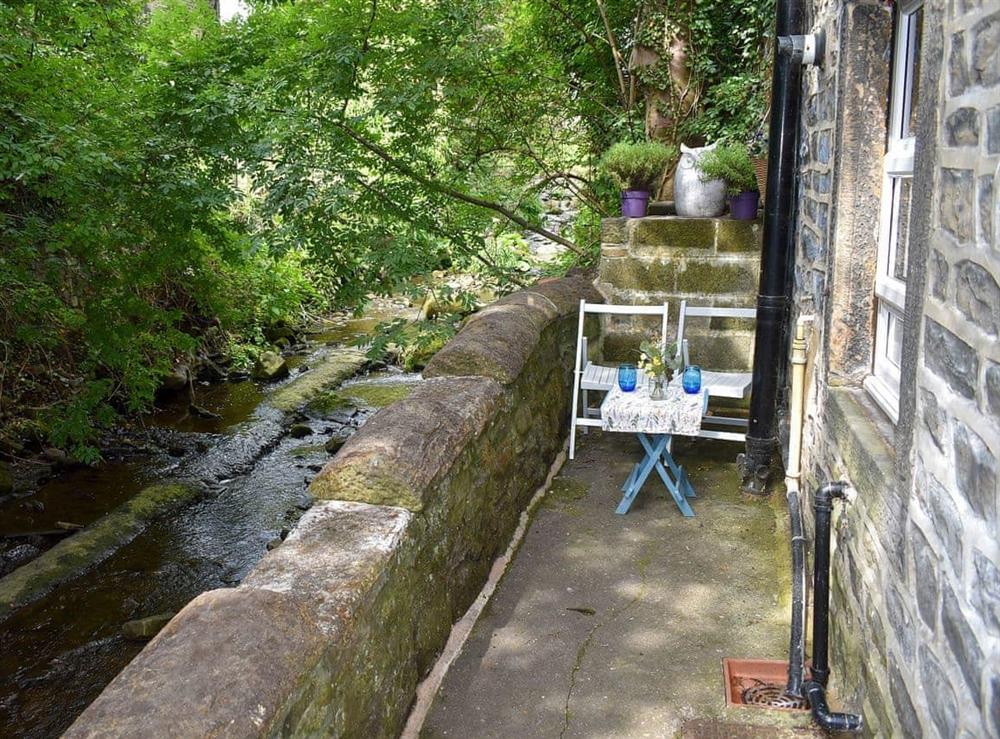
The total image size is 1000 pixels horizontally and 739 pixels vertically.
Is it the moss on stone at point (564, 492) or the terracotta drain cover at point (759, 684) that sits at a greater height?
the moss on stone at point (564, 492)

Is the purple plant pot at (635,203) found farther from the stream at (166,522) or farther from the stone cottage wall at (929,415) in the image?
the stream at (166,522)

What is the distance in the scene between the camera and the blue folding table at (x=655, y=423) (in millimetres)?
4645

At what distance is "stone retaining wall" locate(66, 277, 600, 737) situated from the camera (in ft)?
5.97

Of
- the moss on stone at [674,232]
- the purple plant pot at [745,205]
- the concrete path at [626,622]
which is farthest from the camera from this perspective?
the moss on stone at [674,232]

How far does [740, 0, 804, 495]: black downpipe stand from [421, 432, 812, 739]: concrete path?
30cm

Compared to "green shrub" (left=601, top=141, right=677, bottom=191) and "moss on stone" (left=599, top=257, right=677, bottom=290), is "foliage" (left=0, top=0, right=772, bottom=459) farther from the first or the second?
"moss on stone" (left=599, top=257, right=677, bottom=290)

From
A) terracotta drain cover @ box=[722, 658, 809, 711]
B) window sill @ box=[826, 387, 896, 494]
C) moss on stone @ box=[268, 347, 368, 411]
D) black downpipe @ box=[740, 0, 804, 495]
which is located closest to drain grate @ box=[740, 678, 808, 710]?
terracotta drain cover @ box=[722, 658, 809, 711]

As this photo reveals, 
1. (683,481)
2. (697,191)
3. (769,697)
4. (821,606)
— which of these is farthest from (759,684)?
(697,191)

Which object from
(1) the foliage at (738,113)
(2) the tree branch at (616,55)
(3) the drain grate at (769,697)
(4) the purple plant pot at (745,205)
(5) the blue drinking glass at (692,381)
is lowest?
(3) the drain grate at (769,697)

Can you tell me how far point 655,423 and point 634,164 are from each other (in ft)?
7.51

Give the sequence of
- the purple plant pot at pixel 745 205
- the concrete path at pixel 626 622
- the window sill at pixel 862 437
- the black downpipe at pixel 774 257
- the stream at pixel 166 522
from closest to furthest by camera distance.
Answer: the window sill at pixel 862 437 → the concrete path at pixel 626 622 → the black downpipe at pixel 774 257 → the stream at pixel 166 522 → the purple plant pot at pixel 745 205

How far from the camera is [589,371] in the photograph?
18.4 ft

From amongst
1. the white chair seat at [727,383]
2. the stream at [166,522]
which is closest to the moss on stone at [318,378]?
the stream at [166,522]

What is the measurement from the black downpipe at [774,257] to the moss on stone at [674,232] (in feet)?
3.14
